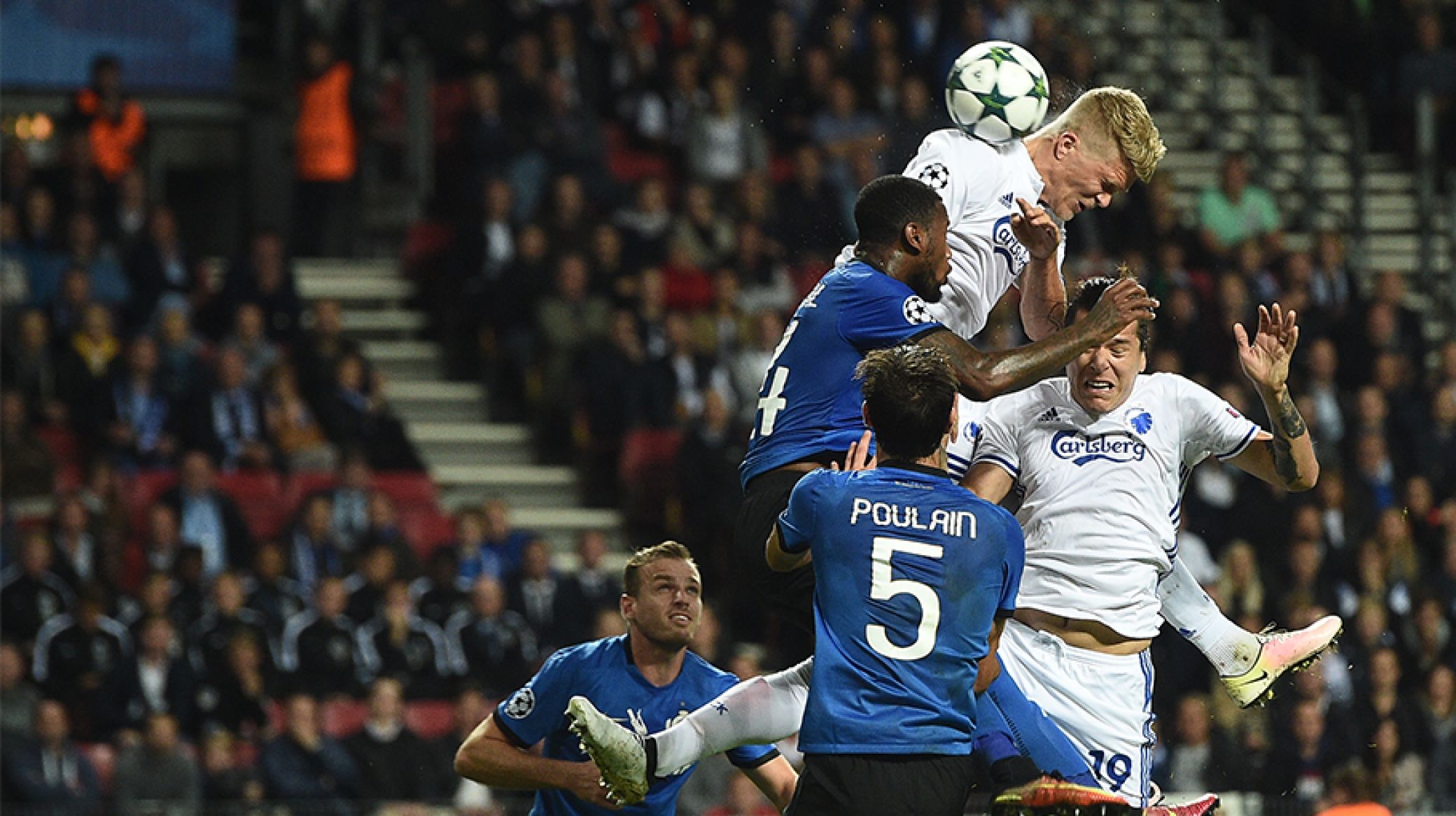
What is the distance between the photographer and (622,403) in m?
15.6

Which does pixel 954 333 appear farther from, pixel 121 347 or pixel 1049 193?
pixel 121 347

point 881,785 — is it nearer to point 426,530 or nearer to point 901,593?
point 901,593

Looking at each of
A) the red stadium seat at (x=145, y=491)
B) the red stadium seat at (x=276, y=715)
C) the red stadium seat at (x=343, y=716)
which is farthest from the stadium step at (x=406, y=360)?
the red stadium seat at (x=276, y=715)

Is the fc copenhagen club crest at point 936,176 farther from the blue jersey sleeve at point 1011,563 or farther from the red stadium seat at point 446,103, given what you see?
the red stadium seat at point 446,103

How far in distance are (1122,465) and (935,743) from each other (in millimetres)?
1519

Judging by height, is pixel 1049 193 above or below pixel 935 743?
above

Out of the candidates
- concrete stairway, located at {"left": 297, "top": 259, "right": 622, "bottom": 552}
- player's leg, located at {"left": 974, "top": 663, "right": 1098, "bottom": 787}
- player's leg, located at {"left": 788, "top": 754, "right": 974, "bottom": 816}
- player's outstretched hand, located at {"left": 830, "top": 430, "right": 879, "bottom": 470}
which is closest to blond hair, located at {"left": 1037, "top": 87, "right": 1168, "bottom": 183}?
player's outstretched hand, located at {"left": 830, "top": 430, "right": 879, "bottom": 470}

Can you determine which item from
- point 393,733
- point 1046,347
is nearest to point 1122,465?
point 1046,347

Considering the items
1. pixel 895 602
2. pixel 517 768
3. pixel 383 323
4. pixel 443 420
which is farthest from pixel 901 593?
pixel 383 323

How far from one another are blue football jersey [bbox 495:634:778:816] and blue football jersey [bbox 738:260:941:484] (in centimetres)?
101

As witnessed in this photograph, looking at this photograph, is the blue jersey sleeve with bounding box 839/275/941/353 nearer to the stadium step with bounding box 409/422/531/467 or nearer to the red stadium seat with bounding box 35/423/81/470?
the red stadium seat with bounding box 35/423/81/470

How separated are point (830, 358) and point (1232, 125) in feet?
38.8

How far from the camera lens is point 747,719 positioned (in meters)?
7.19

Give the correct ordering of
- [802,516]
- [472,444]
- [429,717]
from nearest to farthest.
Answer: [802,516] → [429,717] → [472,444]
